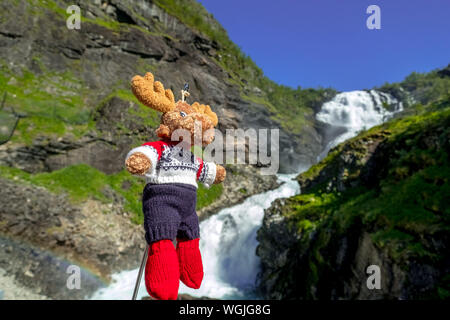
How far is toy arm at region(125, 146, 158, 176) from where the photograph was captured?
1.86 metres

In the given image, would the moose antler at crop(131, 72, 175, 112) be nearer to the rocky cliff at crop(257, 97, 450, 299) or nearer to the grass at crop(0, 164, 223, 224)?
the rocky cliff at crop(257, 97, 450, 299)

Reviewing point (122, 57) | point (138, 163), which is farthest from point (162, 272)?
point (122, 57)

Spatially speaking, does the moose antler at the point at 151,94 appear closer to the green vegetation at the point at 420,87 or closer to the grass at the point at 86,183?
the grass at the point at 86,183

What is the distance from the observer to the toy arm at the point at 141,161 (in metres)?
1.86

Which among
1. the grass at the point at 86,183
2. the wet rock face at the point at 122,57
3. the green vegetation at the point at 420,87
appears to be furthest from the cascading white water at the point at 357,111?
the grass at the point at 86,183

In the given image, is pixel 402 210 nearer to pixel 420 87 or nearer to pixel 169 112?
pixel 169 112

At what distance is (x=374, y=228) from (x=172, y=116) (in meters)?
5.62

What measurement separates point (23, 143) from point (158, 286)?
17.0 m

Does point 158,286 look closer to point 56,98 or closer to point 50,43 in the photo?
point 56,98

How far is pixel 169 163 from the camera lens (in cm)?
206

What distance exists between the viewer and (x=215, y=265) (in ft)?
47.6

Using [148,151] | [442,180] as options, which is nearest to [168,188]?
[148,151]

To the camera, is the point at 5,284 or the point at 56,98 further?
the point at 56,98
